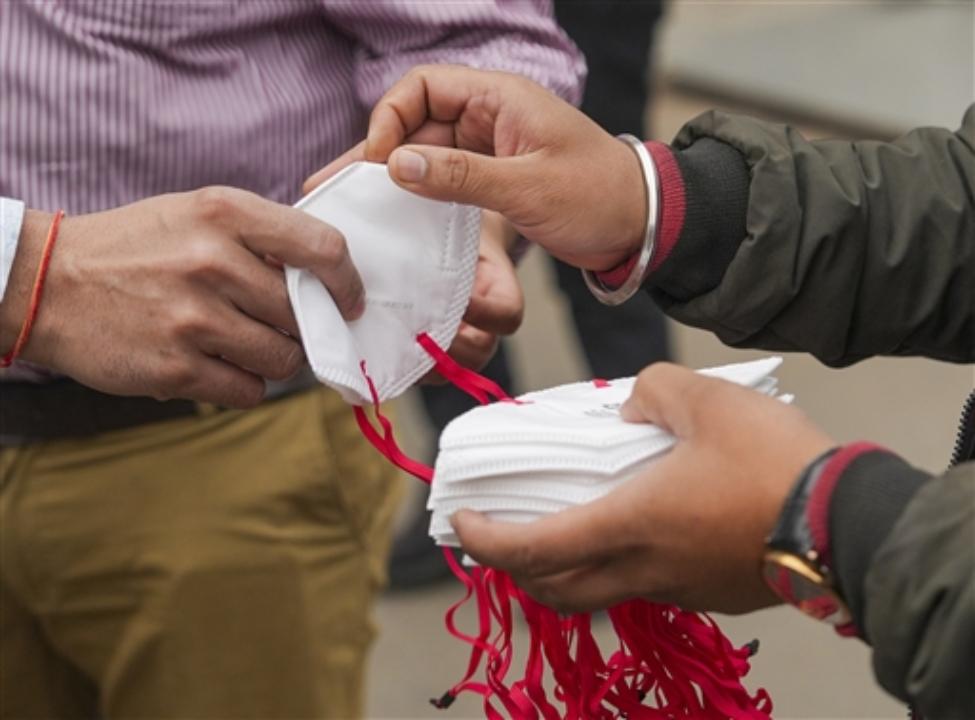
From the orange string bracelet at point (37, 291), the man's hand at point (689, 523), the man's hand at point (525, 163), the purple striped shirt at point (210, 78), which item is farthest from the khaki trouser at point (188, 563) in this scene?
the man's hand at point (689, 523)

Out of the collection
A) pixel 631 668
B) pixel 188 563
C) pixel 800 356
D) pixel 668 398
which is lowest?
pixel 800 356

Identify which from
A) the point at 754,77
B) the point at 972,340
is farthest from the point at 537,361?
the point at 972,340

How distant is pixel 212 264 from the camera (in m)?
1.08

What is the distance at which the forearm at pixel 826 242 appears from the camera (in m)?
1.09

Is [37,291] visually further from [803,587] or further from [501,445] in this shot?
[803,587]

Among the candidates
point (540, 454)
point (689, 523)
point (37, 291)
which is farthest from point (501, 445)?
point (37, 291)

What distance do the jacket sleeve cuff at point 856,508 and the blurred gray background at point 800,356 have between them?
2.07ft

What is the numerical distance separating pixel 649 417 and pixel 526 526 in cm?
11

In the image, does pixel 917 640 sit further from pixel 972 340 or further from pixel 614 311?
pixel 614 311

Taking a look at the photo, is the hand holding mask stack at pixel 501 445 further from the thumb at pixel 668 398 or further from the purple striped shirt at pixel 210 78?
the purple striped shirt at pixel 210 78

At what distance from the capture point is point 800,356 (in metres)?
2.76

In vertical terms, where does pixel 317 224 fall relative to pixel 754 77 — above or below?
above

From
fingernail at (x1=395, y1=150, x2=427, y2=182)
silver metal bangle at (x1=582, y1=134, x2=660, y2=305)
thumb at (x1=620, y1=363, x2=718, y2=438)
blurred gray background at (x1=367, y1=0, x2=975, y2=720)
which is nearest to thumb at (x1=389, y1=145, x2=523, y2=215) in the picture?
fingernail at (x1=395, y1=150, x2=427, y2=182)

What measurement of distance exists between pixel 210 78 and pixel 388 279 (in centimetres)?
27
